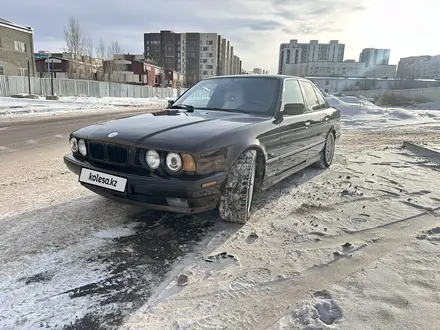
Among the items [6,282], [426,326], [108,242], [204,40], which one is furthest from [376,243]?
[204,40]

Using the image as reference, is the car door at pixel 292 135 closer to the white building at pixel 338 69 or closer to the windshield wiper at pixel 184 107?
the windshield wiper at pixel 184 107

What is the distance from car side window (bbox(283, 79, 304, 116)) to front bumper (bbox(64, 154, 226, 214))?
5.43ft

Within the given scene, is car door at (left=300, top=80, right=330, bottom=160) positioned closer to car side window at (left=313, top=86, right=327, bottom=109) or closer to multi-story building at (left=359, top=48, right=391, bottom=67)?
car side window at (left=313, top=86, right=327, bottom=109)

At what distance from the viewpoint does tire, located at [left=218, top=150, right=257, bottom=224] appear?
2.75m

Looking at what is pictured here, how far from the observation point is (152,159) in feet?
8.09

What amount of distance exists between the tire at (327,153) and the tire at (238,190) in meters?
2.61

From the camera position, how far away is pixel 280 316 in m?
1.79

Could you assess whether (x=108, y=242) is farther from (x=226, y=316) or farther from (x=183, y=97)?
(x=183, y=97)

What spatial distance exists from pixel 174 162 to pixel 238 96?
1679mm

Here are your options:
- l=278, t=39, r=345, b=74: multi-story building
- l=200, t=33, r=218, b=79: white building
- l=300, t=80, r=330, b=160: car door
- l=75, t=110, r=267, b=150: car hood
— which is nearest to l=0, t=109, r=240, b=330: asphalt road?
l=75, t=110, r=267, b=150: car hood

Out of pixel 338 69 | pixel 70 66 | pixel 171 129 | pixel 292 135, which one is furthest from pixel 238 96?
pixel 338 69

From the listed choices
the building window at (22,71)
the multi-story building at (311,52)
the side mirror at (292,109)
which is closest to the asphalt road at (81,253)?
the side mirror at (292,109)

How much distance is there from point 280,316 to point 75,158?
2.35 m

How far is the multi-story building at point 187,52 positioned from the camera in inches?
4097
